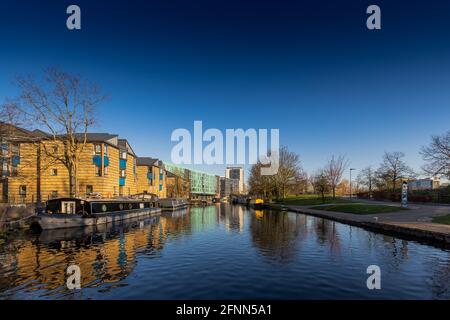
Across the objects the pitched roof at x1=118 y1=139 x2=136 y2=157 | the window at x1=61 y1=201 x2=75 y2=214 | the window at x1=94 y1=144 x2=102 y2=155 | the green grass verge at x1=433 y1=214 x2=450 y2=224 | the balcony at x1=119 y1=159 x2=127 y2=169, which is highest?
the pitched roof at x1=118 y1=139 x2=136 y2=157

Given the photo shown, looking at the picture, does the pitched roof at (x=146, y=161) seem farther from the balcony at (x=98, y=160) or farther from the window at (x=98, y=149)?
the window at (x=98, y=149)

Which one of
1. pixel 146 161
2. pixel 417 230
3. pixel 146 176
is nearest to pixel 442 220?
pixel 417 230

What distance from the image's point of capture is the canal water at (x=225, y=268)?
10883 millimetres

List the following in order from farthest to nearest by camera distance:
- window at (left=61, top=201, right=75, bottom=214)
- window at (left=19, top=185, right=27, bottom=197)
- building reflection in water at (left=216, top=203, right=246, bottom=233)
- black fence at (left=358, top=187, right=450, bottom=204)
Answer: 1. window at (left=19, top=185, right=27, bottom=197)
2. black fence at (left=358, top=187, right=450, bottom=204)
3. window at (left=61, top=201, right=75, bottom=214)
4. building reflection in water at (left=216, top=203, right=246, bottom=233)

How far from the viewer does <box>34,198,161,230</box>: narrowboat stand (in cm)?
2869

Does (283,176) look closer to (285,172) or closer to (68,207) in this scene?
(285,172)

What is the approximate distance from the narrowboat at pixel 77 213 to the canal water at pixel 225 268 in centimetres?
588

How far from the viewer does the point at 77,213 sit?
1265 inches

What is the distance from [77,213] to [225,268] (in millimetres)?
24996

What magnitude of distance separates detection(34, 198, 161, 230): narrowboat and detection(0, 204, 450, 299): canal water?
5880mm

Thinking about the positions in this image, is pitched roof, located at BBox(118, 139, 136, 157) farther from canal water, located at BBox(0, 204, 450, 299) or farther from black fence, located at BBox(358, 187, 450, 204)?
black fence, located at BBox(358, 187, 450, 204)

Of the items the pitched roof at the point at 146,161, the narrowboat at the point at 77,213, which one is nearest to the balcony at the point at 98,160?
the narrowboat at the point at 77,213

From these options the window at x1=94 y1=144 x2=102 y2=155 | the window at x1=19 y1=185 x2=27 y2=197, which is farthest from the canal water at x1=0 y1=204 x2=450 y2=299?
the window at x1=19 y1=185 x2=27 y2=197
